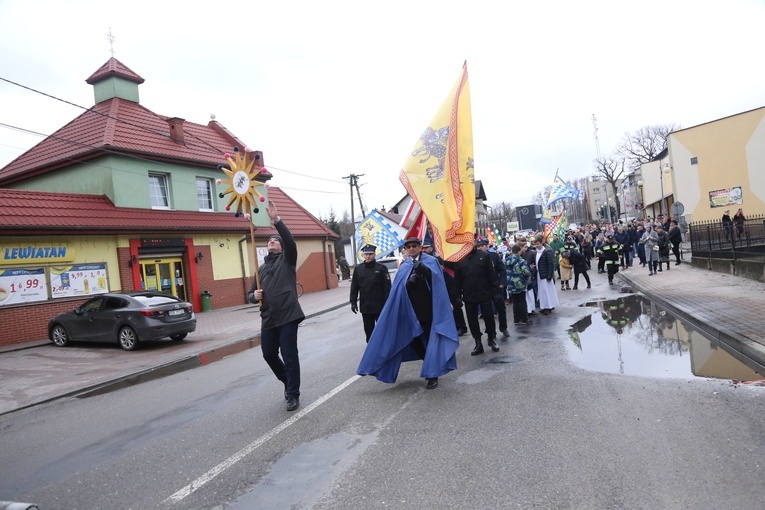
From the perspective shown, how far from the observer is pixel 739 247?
14242mm

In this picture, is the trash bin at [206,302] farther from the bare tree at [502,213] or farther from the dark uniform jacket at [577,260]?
the bare tree at [502,213]

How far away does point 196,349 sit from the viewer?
12.1m

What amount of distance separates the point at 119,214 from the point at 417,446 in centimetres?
1763

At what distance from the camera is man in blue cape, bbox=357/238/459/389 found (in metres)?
6.16

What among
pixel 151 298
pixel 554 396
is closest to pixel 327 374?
pixel 554 396

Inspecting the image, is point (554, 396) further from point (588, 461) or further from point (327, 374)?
point (327, 374)

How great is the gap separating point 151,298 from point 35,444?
24.8 ft

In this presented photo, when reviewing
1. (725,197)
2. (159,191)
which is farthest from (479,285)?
(725,197)

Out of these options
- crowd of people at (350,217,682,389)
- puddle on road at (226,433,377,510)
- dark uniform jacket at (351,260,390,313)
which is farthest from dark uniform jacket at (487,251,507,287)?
puddle on road at (226,433,377,510)

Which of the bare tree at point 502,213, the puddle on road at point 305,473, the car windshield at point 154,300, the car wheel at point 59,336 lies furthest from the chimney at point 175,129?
the bare tree at point 502,213

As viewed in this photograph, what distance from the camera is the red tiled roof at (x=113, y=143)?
2000 centimetres

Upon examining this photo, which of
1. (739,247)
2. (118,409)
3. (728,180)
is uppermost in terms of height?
(728,180)

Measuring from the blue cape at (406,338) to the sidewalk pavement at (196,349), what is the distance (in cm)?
364

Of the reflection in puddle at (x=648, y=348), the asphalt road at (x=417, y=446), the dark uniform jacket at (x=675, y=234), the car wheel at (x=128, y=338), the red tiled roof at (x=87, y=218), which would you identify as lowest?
the reflection in puddle at (x=648, y=348)
